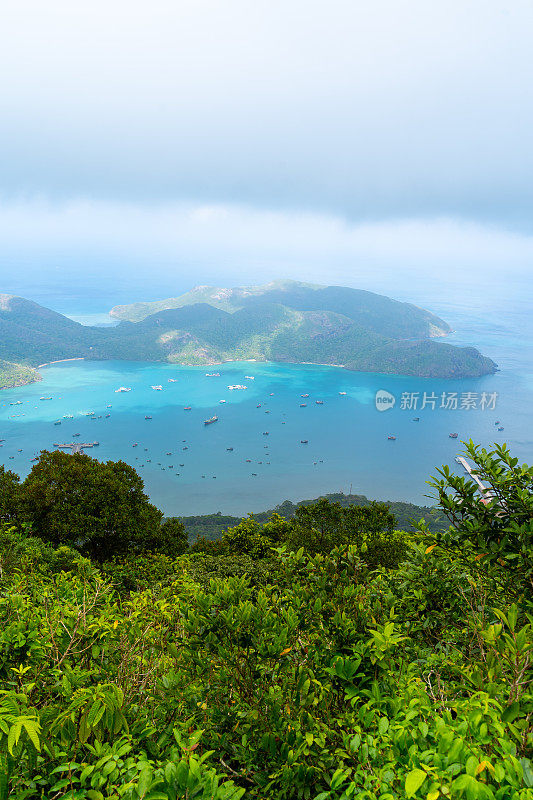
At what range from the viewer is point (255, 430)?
6881 cm

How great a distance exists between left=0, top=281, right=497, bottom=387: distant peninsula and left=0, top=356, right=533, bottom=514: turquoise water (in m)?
6.85

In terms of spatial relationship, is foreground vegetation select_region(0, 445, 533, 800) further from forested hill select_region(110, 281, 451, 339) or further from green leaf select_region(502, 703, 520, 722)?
forested hill select_region(110, 281, 451, 339)

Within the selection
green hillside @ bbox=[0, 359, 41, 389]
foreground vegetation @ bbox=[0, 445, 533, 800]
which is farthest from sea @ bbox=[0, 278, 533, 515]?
foreground vegetation @ bbox=[0, 445, 533, 800]

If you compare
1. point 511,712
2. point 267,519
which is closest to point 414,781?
point 511,712

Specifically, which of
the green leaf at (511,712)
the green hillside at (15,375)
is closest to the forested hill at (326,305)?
the green hillside at (15,375)

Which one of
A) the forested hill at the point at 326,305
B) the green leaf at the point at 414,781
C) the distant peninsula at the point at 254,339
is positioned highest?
the forested hill at the point at 326,305

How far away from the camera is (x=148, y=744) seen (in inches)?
68.6

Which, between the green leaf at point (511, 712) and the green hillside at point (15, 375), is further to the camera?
the green hillside at point (15, 375)

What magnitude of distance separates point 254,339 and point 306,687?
400ft

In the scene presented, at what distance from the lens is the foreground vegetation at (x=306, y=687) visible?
4.84 ft

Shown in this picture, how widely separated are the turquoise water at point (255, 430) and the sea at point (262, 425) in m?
0.22

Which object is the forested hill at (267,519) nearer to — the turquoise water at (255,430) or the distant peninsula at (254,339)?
the turquoise water at (255,430)

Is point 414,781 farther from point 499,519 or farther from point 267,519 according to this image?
point 267,519

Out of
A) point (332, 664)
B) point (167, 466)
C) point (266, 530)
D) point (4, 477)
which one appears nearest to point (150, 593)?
point (332, 664)
